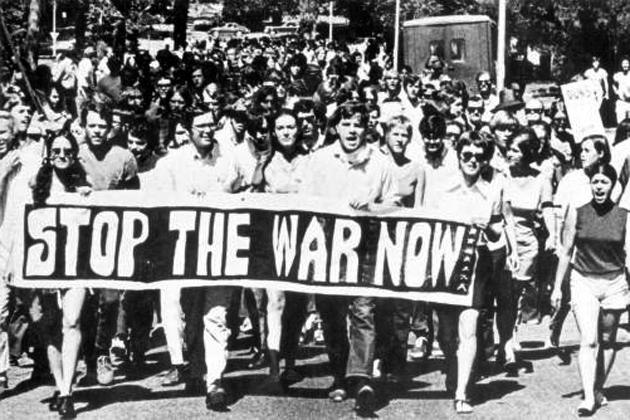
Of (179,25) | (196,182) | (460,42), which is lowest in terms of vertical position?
(196,182)

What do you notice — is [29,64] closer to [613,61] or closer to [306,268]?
[306,268]

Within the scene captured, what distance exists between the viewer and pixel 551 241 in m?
10.4

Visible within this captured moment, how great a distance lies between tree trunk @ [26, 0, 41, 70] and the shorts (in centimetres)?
1061

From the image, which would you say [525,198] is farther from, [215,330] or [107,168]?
[107,168]

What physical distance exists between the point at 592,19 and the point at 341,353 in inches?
1202

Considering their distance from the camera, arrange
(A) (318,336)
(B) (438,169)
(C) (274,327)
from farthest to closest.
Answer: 1. (A) (318,336)
2. (B) (438,169)
3. (C) (274,327)

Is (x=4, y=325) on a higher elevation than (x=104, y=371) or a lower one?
higher

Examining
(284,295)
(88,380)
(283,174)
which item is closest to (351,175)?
(283,174)

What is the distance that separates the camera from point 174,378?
30.2ft

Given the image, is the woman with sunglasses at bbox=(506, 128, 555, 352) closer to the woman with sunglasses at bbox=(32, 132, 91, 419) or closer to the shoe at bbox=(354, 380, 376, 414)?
the shoe at bbox=(354, 380, 376, 414)

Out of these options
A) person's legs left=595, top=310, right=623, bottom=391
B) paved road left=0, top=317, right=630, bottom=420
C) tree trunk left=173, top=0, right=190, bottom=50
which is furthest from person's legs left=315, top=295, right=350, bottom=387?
tree trunk left=173, top=0, right=190, bottom=50

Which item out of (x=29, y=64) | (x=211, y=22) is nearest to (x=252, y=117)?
(x=29, y=64)

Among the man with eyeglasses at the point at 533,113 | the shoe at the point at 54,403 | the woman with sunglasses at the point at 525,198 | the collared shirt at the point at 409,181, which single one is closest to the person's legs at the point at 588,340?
the woman with sunglasses at the point at 525,198

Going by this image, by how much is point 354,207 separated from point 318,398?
1.36 metres
